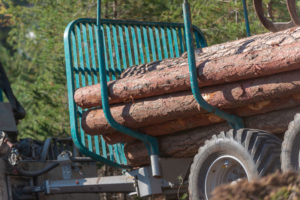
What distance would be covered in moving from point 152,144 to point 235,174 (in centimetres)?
106

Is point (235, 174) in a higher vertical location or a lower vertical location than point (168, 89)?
lower

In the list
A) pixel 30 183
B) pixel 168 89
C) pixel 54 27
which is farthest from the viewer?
pixel 54 27

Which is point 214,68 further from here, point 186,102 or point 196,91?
point 186,102

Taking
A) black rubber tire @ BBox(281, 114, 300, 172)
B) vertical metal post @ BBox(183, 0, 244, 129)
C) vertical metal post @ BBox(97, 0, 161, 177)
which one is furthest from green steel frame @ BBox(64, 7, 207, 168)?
black rubber tire @ BBox(281, 114, 300, 172)

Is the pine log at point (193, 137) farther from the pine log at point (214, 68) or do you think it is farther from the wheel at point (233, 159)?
the pine log at point (214, 68)

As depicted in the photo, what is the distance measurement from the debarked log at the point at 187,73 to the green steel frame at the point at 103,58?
0.19m

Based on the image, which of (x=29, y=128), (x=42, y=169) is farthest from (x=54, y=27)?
(x=42, y=169)

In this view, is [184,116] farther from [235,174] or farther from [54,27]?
[54,27]

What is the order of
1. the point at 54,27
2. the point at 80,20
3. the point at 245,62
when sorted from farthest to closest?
1. the point at 54,27
2. the point at 80,20
3. the point at 245,62

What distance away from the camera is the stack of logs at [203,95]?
4777 mm

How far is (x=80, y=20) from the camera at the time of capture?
21.5 feet

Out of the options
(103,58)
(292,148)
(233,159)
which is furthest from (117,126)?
(292,148)

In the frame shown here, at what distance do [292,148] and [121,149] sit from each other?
2.41 m

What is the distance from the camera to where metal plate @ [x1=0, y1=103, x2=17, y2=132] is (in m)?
7.63
